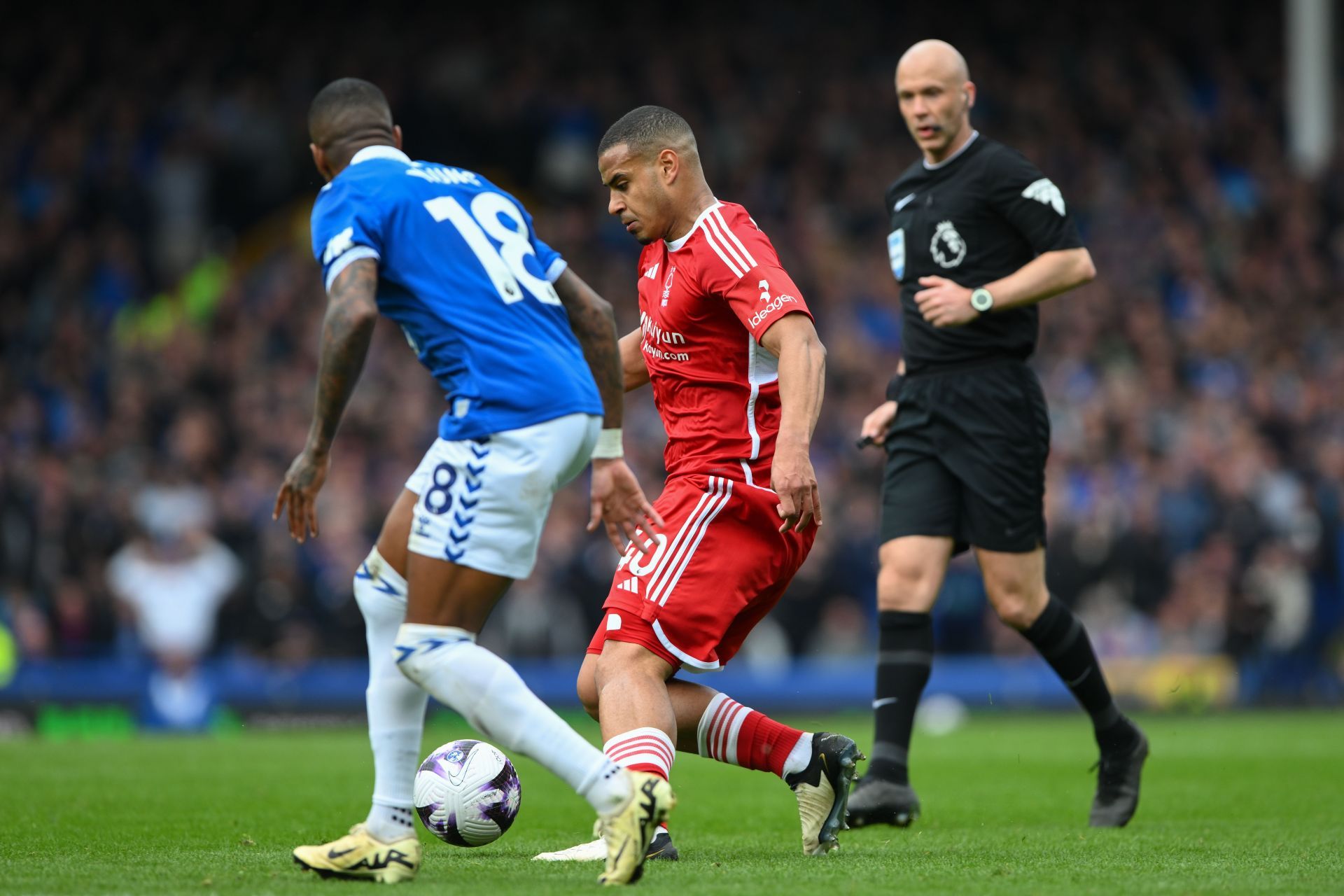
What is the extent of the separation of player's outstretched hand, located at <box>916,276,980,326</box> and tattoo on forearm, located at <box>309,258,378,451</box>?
→ 2272 mm

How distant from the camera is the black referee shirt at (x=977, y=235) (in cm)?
627

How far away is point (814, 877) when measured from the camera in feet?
15.7

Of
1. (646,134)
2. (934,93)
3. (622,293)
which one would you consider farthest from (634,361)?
(622,293)

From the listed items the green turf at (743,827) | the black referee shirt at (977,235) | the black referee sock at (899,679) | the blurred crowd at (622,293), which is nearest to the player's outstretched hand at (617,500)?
the green turf at (743,827)

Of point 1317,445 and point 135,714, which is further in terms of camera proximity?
point 1317,445

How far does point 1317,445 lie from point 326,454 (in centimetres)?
1386

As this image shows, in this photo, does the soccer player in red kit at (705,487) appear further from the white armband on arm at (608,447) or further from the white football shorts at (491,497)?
the white football shorts at (491,497)

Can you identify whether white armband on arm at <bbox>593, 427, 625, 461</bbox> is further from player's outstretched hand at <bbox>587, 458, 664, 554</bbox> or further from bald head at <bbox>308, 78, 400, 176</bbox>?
bald head at <bbox>308, 78, 400, 176</bbox>

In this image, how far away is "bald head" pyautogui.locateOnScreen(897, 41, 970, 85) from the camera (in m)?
6.28

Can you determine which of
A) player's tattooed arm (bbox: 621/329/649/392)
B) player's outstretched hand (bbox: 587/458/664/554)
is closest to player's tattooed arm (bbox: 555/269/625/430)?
player's outstretched hand (bbox: 587/458/664/554)

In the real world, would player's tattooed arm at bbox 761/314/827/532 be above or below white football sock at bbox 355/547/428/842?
above

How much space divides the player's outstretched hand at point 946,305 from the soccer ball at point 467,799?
2.11 m

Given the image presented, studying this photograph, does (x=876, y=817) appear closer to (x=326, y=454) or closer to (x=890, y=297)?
(x=326, y=454)

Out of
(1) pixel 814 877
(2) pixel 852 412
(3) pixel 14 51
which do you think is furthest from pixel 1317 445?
(3) pixel 14 51
